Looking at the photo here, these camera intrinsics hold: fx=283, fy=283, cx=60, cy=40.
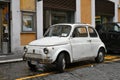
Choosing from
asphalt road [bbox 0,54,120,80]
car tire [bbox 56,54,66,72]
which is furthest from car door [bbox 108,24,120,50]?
car tire [bbox 56,54,66,72]

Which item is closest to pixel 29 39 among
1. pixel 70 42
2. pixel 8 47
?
pixel 8 47

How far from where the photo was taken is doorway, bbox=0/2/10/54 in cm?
1491

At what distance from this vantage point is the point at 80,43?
10.8 m

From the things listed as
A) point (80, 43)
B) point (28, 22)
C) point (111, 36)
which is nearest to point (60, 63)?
point (80, 43)

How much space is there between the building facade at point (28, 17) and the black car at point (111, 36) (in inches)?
146

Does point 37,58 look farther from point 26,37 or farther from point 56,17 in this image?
point 56,17

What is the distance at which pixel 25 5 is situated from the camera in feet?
51.7

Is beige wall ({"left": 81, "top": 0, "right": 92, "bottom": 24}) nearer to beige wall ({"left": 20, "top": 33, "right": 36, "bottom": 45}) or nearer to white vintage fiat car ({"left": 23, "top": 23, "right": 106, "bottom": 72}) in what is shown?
beige wall ({"left": 20, "top": 33, "right": 36, "bottom": 45})

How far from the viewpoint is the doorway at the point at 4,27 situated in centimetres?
1491

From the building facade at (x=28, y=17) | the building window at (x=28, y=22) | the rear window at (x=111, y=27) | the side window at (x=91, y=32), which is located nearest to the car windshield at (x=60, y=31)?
the side window at (x=91, y=32)

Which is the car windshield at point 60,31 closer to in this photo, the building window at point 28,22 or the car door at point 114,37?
the building window at point 28,22

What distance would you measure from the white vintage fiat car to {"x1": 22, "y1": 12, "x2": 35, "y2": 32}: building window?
497 cm

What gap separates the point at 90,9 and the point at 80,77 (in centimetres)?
1332

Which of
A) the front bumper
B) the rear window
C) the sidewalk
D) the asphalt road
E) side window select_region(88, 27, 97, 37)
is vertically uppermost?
the rear window
